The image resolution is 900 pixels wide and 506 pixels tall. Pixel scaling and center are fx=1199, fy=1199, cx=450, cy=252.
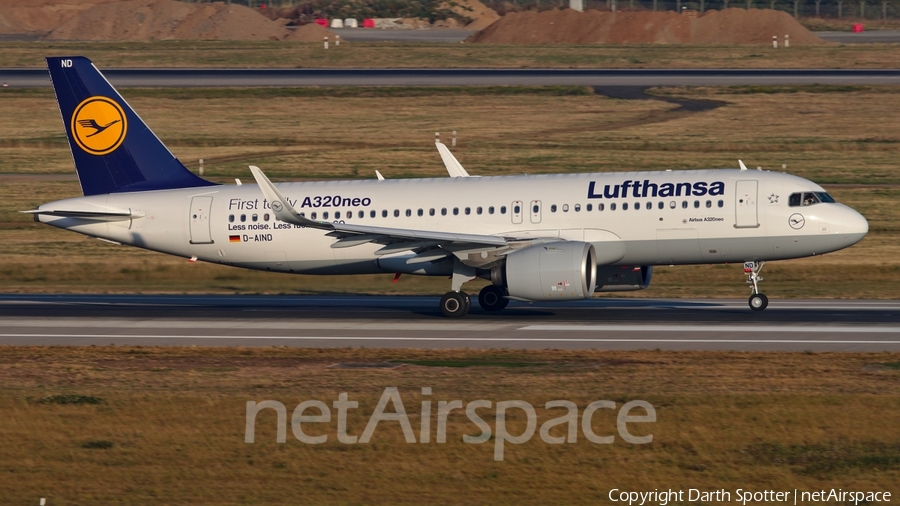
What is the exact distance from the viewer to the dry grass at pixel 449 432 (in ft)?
56.5

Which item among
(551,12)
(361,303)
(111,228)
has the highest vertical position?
(551,12)

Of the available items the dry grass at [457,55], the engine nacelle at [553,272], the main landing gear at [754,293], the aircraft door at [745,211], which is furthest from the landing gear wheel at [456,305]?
the dry grass at [457,55]

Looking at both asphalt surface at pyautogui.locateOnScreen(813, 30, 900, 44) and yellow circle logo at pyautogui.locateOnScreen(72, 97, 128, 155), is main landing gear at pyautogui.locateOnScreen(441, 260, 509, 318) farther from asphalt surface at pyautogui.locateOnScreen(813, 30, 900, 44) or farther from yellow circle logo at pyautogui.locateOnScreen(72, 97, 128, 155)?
asphalt surface at pyautogui.locateOnScreen(813, 30, 900, 44)

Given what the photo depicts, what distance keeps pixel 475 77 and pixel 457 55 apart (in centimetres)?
1228

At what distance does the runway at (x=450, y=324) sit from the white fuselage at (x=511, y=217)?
173cm

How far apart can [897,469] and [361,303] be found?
2225 cm

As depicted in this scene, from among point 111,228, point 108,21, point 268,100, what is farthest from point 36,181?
point 108,21

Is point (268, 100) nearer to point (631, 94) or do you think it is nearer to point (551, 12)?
point (631, 94)

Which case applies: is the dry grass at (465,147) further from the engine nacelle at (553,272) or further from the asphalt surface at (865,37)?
the asphalt surface at (865,37)

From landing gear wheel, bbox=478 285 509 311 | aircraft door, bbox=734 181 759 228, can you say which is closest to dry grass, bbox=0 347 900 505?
aircraft door, bbox=734 181 759 228

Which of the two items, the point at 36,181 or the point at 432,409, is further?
the point at 36,181

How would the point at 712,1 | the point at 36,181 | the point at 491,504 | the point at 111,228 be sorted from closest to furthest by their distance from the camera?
the point at 491,504 → the point at 111,228 → the point at 36,181 → the point at 712,1

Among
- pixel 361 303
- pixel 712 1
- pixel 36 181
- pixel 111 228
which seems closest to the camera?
pixel 111 228

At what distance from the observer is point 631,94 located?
7356 cm
